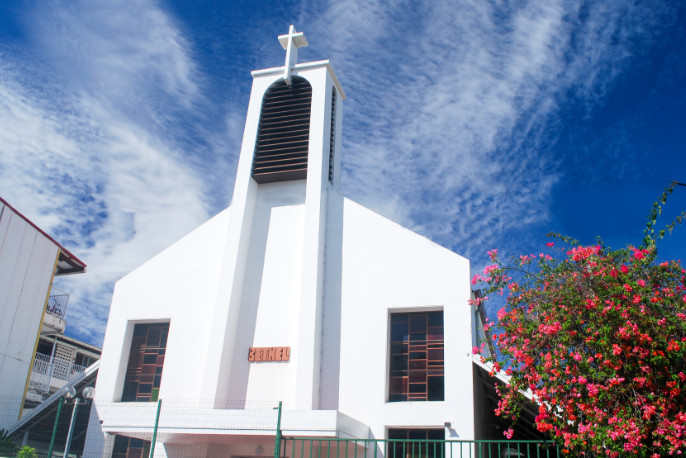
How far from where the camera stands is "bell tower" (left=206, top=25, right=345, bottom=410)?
50.1 feet

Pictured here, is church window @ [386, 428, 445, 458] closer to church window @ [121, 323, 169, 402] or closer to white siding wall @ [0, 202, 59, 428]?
church window @ [121, 323, 169, 402]

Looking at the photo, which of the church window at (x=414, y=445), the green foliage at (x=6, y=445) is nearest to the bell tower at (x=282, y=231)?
the church window at (x=414, y=445)

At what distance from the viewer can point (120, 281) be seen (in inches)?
695

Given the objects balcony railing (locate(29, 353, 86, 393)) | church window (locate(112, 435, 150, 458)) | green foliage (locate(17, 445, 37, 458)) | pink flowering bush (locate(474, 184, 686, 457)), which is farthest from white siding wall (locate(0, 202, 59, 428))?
pink flowering bush (locate(474, 184, 686, 457))

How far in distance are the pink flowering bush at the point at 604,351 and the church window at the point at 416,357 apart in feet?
11.0

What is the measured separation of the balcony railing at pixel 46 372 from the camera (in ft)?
78.7

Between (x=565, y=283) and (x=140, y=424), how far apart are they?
979 centimetres

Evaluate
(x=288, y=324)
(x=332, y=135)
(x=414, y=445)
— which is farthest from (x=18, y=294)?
(x=414, y=445)

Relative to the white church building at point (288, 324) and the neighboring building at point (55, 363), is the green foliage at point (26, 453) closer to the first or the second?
the white church building at point (288, 324)

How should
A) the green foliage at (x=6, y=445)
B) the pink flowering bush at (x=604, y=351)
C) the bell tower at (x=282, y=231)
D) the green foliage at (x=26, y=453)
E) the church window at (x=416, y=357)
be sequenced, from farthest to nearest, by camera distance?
the bell tower at (x=282, y=231) → the green foliage at (x=6, y=445) → the church window at (x=416, y=357) → the green foliage at (x=26, y=453) → the pink flowering bush at (x=604, y=351)

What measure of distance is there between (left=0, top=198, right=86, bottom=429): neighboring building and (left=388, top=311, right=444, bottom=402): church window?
10.8 meters

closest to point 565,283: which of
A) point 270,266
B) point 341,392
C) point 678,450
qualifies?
point 678,450

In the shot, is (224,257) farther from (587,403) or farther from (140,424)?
(587,403)

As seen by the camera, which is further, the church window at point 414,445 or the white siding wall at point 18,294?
the white siding wall at point 18,294
